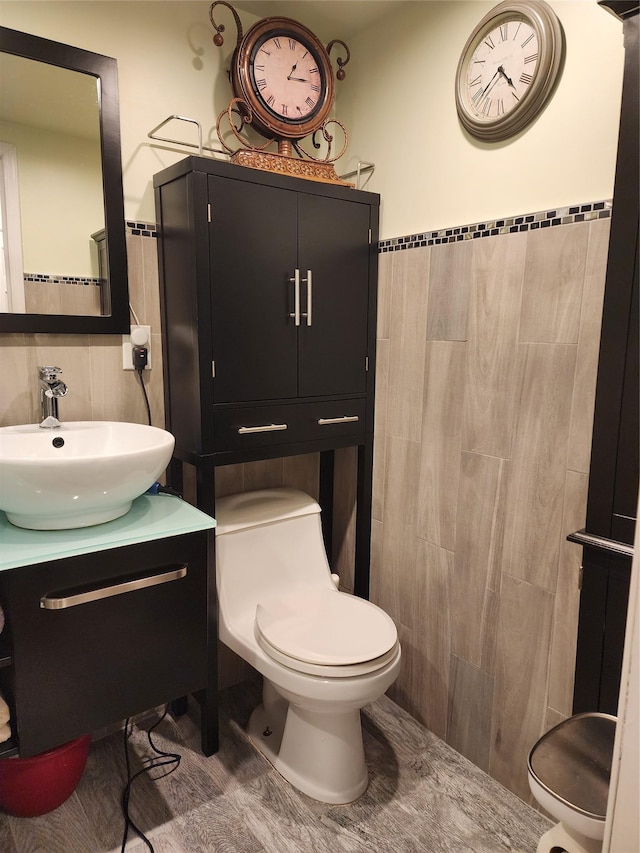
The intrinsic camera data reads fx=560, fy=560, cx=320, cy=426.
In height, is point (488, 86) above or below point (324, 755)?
above

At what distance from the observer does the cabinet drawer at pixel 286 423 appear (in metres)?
1.68

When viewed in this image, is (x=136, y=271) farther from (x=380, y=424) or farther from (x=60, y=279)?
(x=380, y=424)

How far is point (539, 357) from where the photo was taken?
1491 millimetres

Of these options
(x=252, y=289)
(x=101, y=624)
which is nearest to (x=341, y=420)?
(x=252, y=289)

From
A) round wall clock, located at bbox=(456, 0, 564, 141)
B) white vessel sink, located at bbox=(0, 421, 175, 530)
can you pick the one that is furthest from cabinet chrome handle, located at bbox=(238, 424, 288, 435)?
round wall clock, located at bbox=(456, 0, 564, 141)

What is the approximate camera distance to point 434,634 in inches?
73.5

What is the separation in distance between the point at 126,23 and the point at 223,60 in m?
0.31

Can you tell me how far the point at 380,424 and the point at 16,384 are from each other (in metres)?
1.16

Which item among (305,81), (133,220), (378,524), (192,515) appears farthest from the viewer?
(378,524)

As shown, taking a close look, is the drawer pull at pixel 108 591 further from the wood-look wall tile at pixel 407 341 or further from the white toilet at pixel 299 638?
the wood-look wall tile at pixel 407 341

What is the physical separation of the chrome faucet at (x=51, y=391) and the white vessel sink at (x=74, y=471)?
39 millimetres

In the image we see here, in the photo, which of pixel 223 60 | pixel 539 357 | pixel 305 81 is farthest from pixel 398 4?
pixel 539 357

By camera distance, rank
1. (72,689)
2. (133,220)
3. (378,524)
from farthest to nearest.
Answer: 1. (378,524)
2. (133,220)
3. (72,689)

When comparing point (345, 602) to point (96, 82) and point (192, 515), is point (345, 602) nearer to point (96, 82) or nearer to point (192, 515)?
point (192, 515)
